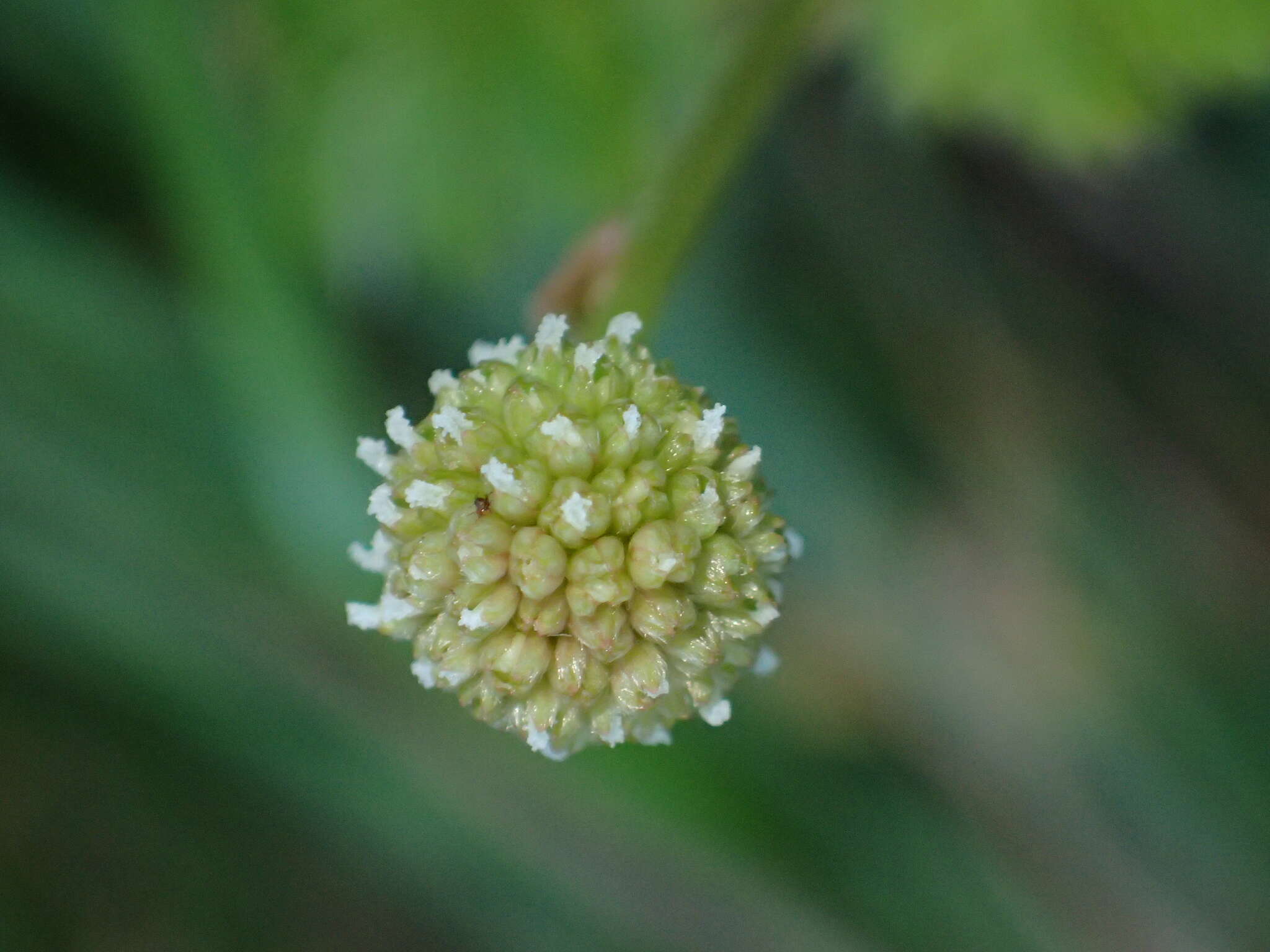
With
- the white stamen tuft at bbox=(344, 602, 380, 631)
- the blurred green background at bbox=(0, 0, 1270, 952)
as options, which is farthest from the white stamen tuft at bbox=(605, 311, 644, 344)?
the blurred green background at bbox=(0, 0, 1270, 952)

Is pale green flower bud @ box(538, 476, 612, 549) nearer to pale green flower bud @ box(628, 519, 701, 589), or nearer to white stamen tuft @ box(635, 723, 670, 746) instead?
pale green flower bud @ box(628, 519, 701, 589)

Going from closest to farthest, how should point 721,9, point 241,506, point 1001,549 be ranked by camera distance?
1. point 721,9
2. point 241,506
3. point 1001,549

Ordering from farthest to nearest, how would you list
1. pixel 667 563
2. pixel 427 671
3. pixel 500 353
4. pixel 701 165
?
pixel 701 165, pixel 500 353, pixel 427 671, pixel 667 563

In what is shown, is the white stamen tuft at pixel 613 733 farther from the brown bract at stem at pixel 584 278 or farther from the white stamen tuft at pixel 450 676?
the brown bract at stem at pixel 584 278

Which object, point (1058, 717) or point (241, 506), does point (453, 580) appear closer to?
point (241, 506)

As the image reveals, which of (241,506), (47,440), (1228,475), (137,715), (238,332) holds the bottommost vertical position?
(137,715)

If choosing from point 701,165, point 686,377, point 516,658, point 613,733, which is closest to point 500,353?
point 516,658

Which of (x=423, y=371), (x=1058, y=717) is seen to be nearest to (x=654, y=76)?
(x=423, y=371)

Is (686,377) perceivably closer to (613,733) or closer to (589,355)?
(589,355)
